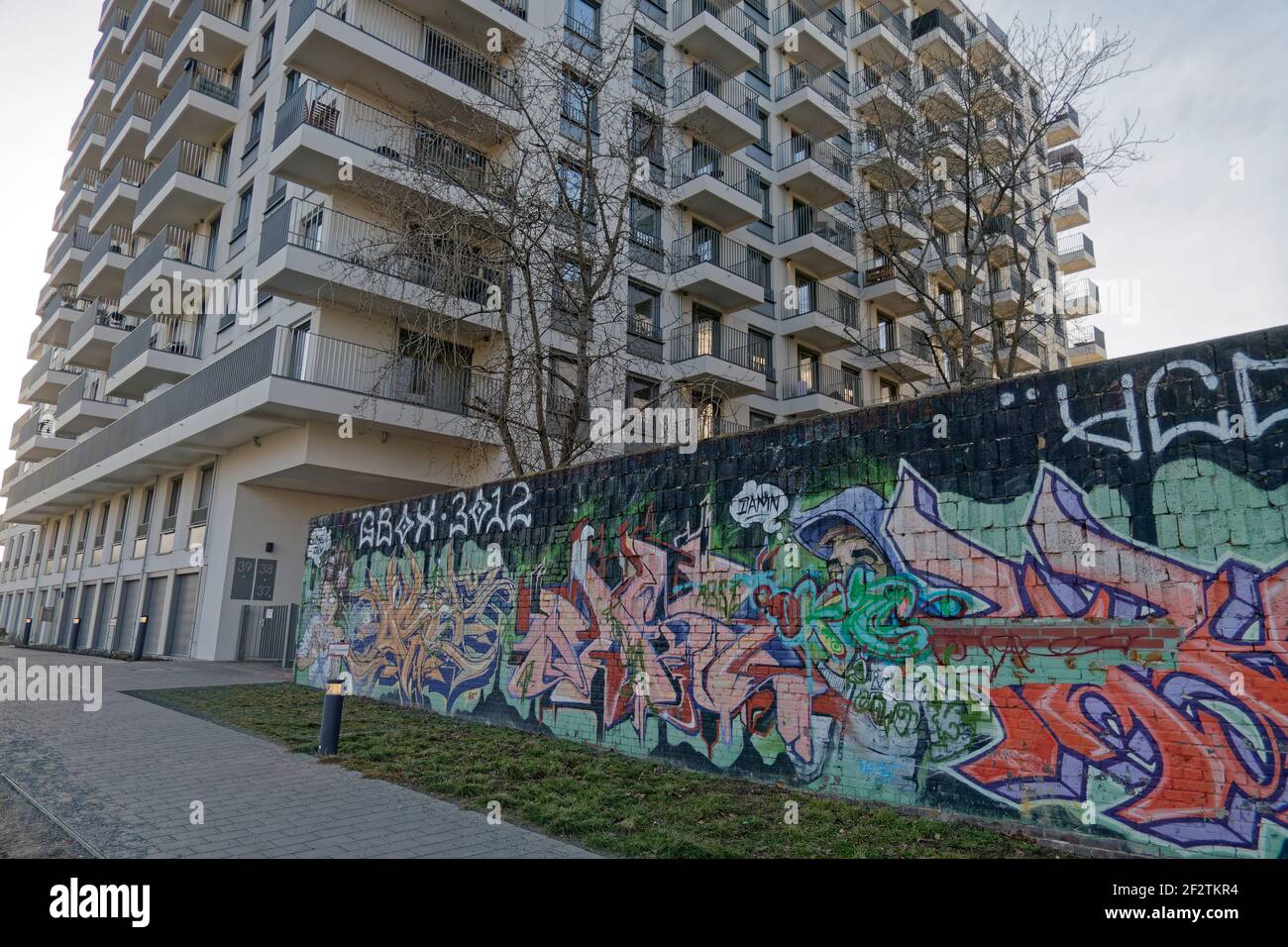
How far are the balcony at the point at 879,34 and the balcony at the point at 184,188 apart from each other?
75.7 ft

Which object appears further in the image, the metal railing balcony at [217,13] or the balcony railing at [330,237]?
the metal railing balcony at [217,13]

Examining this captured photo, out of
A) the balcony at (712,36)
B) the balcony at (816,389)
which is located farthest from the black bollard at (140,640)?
the balcony at (712,36)

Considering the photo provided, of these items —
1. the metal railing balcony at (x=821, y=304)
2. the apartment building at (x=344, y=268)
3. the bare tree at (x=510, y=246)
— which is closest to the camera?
the bare tree at (x=510, y=246)

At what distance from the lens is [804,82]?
28.4 meters

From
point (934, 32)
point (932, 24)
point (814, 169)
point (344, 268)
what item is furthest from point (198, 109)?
point (932, 24)

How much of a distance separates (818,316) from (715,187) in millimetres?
5650

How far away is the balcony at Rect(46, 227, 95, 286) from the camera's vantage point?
3625 centimetres

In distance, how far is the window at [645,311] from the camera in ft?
76.9

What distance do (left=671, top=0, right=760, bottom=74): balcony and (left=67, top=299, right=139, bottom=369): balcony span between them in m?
22.5

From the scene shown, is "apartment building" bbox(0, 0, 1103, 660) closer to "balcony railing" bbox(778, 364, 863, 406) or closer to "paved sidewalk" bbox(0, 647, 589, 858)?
"balcony railing" bbox(778, 364, 863, 406)

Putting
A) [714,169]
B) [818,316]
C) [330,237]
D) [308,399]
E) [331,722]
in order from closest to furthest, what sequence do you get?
[331,722]
[308,399]
[330,237]
[714,169]
[818,316]

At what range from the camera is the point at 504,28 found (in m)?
20.5

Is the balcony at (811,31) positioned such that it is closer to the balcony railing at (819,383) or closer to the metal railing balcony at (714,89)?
the metal railing balcony at (714,89)

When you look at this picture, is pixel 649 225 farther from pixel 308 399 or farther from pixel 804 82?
pixel 308 399
